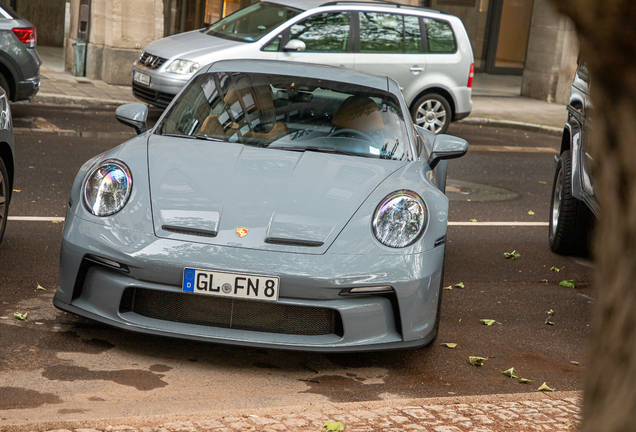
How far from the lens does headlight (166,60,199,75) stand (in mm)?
11406

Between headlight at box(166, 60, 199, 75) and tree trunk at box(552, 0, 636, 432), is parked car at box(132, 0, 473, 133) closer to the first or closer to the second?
headlight at box(166, 60, 199, 75)

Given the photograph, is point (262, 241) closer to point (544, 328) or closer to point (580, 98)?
point (544, 328)

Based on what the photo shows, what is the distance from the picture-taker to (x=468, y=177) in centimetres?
998

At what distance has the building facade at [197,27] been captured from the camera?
15047mm

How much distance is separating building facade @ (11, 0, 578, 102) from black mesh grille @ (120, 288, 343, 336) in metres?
5.65

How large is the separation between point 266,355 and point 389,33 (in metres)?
9.42

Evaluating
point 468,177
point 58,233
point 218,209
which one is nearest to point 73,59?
point 468,177

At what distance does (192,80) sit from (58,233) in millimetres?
1680

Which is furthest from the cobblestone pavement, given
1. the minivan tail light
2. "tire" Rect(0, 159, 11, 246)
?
the minivan tail light

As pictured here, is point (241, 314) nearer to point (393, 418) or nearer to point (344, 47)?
point (393, 418)

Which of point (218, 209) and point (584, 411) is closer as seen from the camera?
point (584, 411)

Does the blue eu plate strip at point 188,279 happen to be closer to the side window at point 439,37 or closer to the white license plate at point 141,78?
the white license plate at point 141,78

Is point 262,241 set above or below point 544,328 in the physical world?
above

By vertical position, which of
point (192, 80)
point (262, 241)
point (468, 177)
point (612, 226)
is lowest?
point (468, 177)
